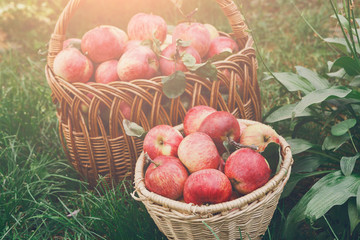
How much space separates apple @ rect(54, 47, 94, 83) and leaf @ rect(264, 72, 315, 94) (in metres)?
0.96

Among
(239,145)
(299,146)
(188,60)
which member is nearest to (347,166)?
(299,146)

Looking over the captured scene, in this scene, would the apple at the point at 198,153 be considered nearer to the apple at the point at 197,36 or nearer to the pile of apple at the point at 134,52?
the pile of apple at the point at 134,52

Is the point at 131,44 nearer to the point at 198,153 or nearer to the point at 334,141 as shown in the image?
the point at 198,153

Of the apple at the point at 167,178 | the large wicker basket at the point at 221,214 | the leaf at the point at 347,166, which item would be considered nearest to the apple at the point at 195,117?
the apple at the point at 167,178

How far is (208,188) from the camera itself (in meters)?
1.17

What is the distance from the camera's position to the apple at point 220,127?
4.51 ft

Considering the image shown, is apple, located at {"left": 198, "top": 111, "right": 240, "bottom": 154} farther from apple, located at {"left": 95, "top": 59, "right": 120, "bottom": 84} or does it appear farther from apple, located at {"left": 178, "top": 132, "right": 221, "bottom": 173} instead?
apple, located at {"left": 95, "top": 59, "right": 120, "bottom": 84}

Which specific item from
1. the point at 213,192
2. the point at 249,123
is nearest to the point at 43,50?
the point at 249,123

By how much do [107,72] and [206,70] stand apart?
0.53m

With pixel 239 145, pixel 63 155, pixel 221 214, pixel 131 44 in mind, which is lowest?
pixel 63 155

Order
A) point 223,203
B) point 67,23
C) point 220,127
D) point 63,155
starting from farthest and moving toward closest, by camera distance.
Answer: point 63,155 → point 67,23 → point 220,127 → point 223,203

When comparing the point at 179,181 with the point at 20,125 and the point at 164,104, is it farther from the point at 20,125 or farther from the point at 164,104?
the point at 20,125

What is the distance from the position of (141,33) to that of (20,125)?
96cm

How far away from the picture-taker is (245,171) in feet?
3.97
